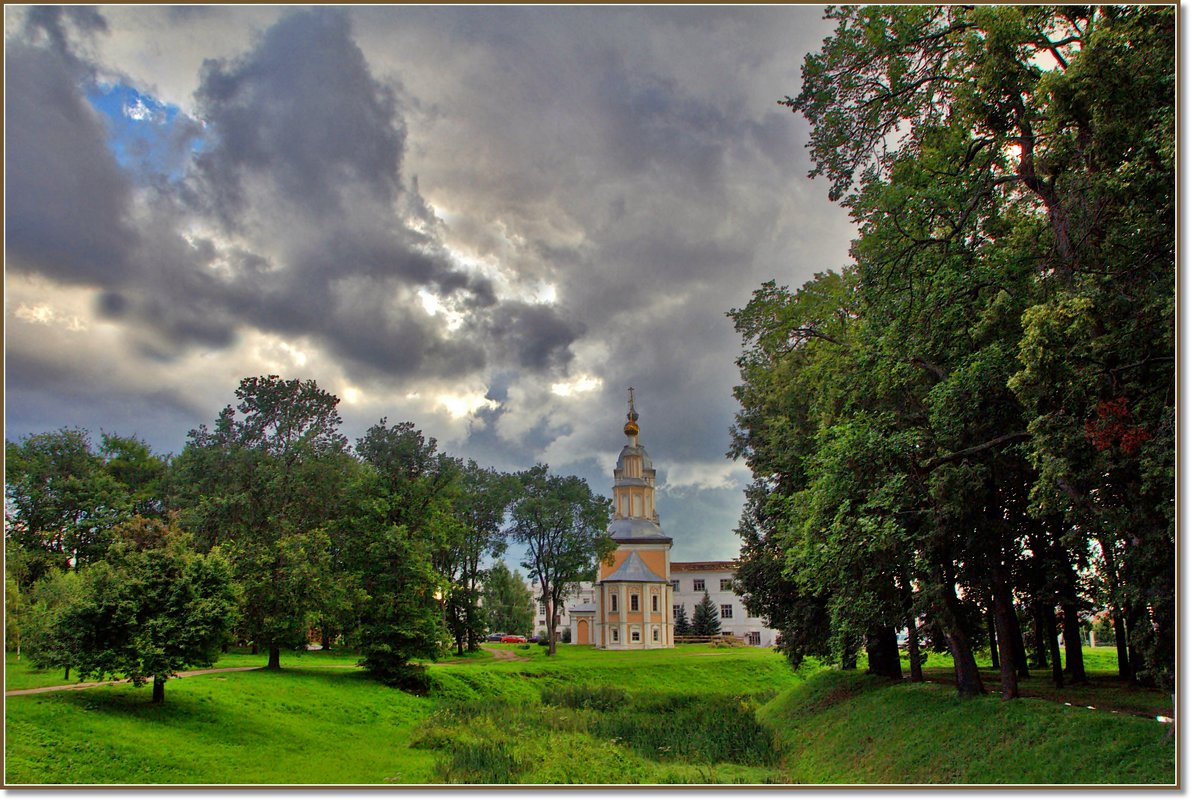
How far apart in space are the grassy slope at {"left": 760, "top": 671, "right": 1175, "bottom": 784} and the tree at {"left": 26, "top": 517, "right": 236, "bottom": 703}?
442 inches

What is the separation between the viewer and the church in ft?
146

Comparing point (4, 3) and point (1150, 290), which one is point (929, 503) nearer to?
point (1150, 290)

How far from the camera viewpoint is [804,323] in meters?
14.7

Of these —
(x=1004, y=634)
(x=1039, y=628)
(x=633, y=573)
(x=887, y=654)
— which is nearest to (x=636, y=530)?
(x=633, y=573)

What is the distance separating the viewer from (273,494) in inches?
891

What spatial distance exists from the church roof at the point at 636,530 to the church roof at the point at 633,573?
1698 mm

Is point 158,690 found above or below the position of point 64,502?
below

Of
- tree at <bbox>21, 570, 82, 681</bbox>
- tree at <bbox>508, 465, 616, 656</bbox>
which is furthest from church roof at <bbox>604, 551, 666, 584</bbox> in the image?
tree at <bbox>21, 570, 82, 681</bbox>

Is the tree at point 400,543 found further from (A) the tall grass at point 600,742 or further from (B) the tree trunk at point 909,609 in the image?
(B) the tree trunk at point 909,609

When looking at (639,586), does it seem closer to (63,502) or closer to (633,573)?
(633,573)

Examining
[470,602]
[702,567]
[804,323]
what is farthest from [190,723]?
[702,567]

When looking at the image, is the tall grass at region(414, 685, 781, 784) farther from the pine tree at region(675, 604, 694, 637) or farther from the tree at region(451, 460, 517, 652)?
the pine tree at region(675, 604, 694, 637)

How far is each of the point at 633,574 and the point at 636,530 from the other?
4.50m

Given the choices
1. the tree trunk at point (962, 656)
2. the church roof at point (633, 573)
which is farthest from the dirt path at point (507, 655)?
the tree trunk at point (962, 656)
